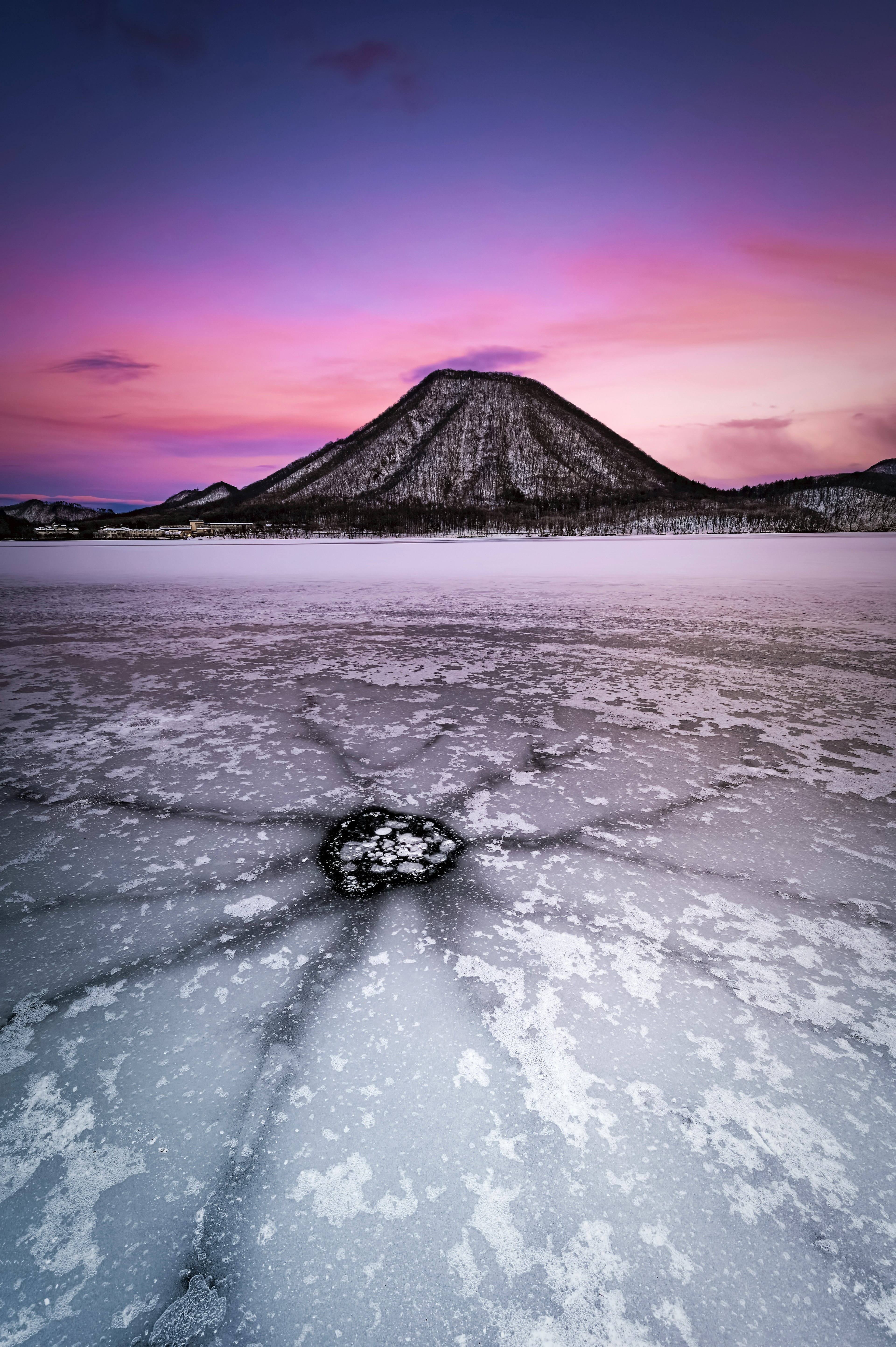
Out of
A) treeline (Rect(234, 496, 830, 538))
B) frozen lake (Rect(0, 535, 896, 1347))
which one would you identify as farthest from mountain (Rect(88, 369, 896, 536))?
frozen lake (Rect(0, 535, 896, 1347))

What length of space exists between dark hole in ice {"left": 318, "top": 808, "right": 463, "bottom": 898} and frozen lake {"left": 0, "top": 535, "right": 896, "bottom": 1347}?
2 centimetres

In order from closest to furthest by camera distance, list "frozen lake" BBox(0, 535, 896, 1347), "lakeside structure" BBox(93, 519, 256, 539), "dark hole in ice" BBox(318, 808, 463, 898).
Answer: "frozen lake" BBox(0, 535, 896, 1347)
"dark hole in ice" BBox(318, 808, 463, 898)
"lakeside structure" BBox(93, 519, 256, 539)

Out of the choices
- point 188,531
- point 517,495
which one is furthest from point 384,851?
point 517,495

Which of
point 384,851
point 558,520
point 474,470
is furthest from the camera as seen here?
point 474,470

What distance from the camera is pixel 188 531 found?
308 feet

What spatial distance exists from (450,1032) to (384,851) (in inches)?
36.5

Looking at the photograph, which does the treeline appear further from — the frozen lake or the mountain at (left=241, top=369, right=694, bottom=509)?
the frozen lake

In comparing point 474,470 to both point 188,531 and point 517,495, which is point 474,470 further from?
point 188,531

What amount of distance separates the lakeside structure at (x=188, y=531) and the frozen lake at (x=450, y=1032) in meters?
84.9

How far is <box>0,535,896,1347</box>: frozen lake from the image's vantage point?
3.51 ft

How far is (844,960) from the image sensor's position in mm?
1812

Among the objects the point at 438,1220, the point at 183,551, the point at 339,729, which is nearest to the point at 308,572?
the point at 339,729

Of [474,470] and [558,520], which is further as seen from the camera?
[474,470]

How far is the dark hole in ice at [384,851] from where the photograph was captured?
2221 mm
